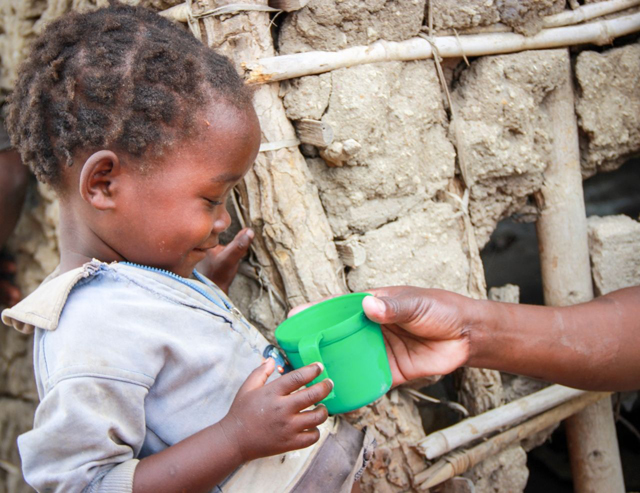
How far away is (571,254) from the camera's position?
6.91 feet

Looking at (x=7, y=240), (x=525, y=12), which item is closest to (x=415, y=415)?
(x=525, y=12)

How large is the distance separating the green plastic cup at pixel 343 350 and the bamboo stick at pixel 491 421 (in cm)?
52

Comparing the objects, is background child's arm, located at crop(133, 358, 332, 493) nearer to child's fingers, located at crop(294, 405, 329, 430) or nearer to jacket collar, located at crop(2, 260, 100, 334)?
child's fingers, located at crop(294, 405, 329, 430)

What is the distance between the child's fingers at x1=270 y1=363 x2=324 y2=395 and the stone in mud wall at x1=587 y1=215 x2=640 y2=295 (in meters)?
1.38

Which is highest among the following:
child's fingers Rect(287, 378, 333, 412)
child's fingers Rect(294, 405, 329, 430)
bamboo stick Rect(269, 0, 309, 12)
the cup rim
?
bamboo stick Rect(269, 0, 309, 12)

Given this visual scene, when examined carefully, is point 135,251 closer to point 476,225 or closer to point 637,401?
point 476,225

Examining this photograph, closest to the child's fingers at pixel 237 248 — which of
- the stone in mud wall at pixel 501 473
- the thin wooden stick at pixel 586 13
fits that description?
the stone in mud wall at pixel 501 473

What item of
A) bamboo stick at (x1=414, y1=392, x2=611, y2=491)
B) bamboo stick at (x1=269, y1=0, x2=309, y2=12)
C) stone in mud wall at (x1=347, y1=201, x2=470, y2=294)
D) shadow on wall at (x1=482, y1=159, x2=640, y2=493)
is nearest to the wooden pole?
bamboo stick at (x1=414, y1=392, x2=611, y2=491)

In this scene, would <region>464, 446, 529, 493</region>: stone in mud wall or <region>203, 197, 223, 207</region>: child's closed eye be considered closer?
<region>203, 197, 223, 207</region>: child's closed eye

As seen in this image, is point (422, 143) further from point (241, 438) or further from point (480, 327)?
point (241, 438)

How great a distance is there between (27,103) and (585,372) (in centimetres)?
162

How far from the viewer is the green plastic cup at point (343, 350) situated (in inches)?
50.1

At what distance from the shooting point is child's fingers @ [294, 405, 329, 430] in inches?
47.2

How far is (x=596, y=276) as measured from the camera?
6.92 ft
